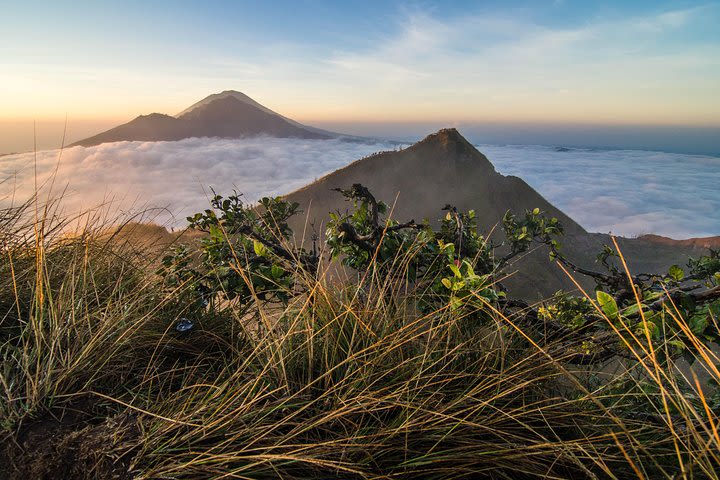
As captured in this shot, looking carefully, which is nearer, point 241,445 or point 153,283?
point 241,445

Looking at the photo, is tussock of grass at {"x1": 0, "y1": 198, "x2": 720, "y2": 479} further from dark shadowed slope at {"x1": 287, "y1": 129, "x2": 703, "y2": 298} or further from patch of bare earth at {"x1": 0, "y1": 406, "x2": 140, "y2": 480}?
dark shadowed slope at {"x1": 287, "y1": 129, "x2": 703, "y2": 298}

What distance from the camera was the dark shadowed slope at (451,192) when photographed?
30.8 meters

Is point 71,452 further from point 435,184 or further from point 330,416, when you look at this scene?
point 435,184

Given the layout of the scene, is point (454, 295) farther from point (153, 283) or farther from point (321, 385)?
point (153, 283)

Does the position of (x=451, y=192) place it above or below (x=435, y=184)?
below

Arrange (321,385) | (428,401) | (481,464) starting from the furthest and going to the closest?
(321,385) → (428,401) → (481,464)

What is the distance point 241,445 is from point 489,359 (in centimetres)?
138

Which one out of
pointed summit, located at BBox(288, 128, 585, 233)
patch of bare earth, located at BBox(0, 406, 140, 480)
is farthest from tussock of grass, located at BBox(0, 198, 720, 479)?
pointed summit, located at BBox(288, 128, 585, 233)

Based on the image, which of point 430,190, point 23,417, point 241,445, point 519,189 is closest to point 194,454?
point 241,445

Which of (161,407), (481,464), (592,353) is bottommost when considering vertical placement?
(481,464)

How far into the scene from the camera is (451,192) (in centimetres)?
3300

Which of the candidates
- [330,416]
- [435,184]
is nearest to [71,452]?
[330,416]

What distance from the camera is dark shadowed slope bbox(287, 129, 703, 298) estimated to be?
30.8m

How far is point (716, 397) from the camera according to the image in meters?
2.26
